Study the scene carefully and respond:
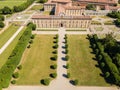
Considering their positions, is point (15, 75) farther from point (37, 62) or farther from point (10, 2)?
point (10, 2)

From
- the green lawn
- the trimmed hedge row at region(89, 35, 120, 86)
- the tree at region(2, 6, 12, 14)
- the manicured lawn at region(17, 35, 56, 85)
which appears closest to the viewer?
the trimmed hedge row at region(89, 35, 120, 86)

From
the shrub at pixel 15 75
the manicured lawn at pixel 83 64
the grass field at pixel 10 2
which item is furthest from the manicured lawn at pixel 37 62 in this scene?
the grass field at pixel 10 2

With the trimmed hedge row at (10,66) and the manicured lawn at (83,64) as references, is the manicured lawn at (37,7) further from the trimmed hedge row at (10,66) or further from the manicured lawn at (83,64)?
the trimmed hedge row at (10,66)

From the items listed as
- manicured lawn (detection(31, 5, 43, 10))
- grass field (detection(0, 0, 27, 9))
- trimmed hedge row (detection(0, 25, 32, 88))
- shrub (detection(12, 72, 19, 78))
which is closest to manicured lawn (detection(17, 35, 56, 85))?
shrub (detection(12, 72, 19, 78))

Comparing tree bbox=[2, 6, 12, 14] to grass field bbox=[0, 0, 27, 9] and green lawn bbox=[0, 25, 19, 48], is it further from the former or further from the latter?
grass field bbox=[0, 0, 27, 9]

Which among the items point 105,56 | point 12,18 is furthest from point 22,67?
point 12,18

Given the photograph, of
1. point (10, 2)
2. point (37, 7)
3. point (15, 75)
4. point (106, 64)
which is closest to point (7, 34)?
point (15, 75)

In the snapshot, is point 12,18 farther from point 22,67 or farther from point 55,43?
point 22,67
